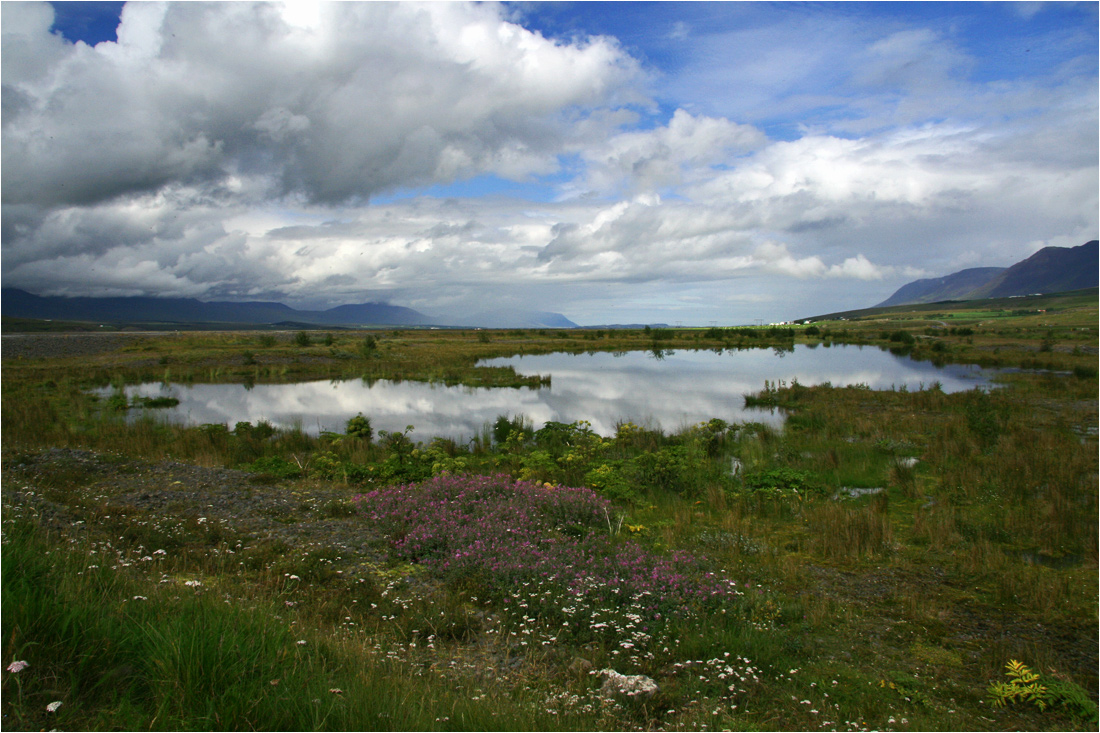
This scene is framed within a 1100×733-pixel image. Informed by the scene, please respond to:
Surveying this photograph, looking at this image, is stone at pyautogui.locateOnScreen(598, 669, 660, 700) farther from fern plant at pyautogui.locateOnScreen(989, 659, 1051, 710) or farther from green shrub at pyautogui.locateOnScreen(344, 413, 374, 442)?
green shrub at pyautogui.locateOnScreen(344, 413, 374, 442)

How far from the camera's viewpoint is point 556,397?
97.8 feet

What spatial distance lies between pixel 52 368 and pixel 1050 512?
2089 inches

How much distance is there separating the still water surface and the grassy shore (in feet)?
24.1

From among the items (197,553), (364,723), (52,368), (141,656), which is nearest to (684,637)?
(364,723)

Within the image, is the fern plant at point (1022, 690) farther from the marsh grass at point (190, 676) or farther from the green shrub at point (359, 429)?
the green shrub at point (359, 429)

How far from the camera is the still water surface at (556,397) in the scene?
23.1 m

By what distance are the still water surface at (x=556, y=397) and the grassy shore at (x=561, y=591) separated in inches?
289

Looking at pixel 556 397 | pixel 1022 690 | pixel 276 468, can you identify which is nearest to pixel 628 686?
pixel 1022 690

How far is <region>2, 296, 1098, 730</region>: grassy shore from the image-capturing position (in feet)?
12.3

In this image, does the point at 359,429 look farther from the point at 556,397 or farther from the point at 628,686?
the point at 628,686

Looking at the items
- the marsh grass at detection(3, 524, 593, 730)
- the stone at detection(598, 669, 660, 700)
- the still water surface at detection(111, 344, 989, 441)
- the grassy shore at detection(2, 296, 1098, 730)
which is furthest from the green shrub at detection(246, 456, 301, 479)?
the stone at detection(598, 669, 660, 700)

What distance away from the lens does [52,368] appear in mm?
40438

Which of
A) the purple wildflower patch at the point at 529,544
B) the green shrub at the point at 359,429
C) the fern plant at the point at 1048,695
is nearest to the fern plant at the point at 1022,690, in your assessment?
the fern plant at the point at 1048,695

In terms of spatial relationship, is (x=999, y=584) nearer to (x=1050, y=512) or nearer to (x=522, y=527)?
(x=1050, y=512)
